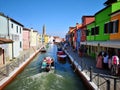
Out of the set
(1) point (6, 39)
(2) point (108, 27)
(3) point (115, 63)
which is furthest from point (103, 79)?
(1) point (6, 39)

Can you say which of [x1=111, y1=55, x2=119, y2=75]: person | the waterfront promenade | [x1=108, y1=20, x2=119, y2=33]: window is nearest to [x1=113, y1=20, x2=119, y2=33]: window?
[x1=108, y1=20, x2=119, y2=33]: window

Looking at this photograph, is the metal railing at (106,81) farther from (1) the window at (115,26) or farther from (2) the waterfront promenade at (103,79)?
(1) the window at (115,26)

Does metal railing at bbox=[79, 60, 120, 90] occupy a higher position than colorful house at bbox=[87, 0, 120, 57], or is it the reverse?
colorful house at bbox=[87, 0, 120, 57]

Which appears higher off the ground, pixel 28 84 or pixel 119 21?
pixel 119 21

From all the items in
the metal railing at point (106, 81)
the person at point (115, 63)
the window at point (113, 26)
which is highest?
the window at point (113, 26)

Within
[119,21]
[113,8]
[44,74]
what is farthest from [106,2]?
[44,74]

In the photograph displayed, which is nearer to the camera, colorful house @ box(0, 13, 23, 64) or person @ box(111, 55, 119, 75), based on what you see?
person @ box(111, 55, 119, 75)

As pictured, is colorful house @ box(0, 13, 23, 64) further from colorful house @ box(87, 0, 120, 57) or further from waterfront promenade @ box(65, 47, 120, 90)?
colorful house @ box(87, 0, 120, 57)

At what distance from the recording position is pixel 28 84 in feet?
56.7

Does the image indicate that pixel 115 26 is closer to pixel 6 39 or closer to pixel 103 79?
pixel 103 79

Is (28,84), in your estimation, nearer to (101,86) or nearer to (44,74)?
(44,74)

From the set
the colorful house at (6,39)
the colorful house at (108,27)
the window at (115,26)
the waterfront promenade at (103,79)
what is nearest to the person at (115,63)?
the waterfront promenade at (103,79)

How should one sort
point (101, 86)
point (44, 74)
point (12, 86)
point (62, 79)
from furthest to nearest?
point (44, 74) < point (62, 79) < point (12, 86) < point (101, 86)

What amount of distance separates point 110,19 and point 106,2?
9991mm
